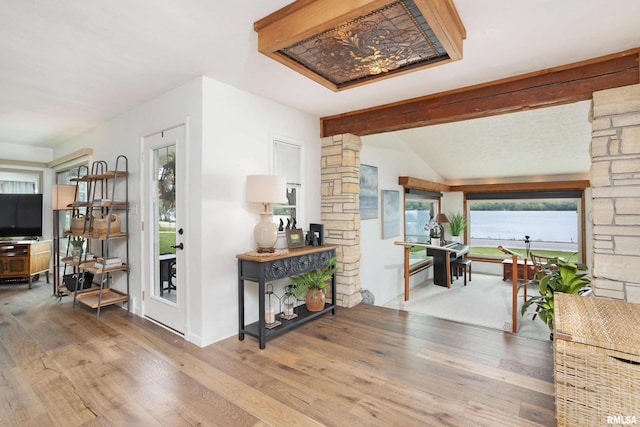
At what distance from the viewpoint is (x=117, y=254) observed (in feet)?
13.1

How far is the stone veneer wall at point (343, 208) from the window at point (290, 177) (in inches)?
16.9

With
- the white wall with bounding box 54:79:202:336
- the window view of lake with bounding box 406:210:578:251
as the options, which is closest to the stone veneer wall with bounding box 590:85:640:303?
the white wall with bounding box 54:79:202:336

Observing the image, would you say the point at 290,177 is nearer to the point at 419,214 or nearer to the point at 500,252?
the point at 419,214

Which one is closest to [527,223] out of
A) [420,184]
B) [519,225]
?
[519,225]

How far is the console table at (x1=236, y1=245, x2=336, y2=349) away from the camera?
2715 millimetres

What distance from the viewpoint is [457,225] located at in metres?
7.72

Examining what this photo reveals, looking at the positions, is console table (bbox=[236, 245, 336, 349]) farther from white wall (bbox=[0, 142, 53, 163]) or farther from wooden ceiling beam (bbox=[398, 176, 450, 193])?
white wall (bbox=[0, 142, 53, 163])

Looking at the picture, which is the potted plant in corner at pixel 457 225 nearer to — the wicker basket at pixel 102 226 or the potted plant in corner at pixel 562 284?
the potted plant in corner at pixel 562 284

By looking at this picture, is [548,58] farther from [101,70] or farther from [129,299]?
[129,299]

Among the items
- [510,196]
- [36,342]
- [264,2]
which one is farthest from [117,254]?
[510,196]

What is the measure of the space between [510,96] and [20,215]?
7345 millimetres

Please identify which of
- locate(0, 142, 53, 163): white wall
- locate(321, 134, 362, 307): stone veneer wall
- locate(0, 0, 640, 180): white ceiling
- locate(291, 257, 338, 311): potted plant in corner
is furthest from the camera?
locate(0, 142, 53, 163): white wall

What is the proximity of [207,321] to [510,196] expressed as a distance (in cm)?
727

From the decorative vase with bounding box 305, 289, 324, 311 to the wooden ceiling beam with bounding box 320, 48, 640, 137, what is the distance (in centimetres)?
200
